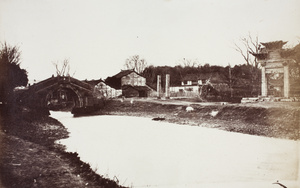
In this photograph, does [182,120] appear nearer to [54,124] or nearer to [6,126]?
[54,124]

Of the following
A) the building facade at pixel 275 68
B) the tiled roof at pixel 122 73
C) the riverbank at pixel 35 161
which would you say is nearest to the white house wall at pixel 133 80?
the tiled roof at pixel 122 73

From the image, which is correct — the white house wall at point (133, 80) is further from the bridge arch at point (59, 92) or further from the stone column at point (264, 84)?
the stone column at point (264, 84)

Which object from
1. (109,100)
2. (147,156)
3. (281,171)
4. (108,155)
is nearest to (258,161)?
(281,171)

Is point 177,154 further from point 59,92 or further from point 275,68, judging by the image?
point 275,68

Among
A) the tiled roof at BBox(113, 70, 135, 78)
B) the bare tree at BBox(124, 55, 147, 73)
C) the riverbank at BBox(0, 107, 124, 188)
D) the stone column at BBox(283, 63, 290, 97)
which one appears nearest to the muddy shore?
the riverbank at BBox(0, 107, 124, 188)

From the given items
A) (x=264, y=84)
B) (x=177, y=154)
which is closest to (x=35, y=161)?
(x=177, y=154)

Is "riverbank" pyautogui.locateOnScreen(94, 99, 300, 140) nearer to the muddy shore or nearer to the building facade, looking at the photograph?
the muddy shore
